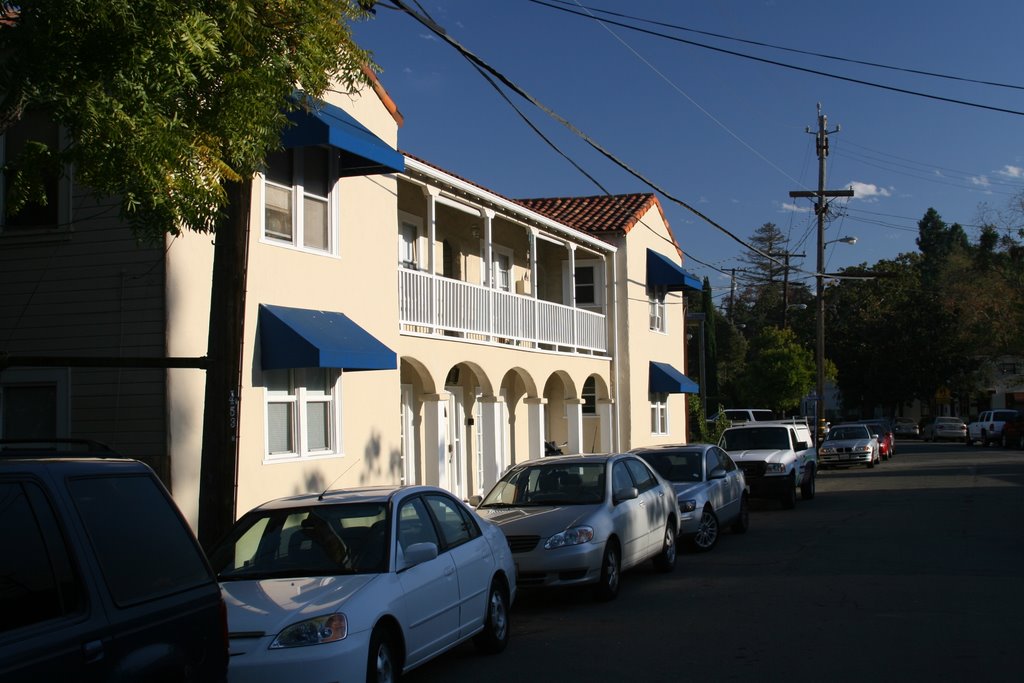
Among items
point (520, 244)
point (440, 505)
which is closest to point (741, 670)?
point (440, 505)

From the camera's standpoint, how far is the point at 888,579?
472 inches

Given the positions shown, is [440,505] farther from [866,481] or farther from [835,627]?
[866,481]

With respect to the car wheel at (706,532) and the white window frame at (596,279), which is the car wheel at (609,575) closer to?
the car wheel at (706,532)

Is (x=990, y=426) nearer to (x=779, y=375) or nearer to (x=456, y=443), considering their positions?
(x=779, y=375)

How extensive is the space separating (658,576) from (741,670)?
17.2 ft

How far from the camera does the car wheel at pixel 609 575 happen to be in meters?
11.3

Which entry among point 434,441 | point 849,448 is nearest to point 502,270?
point 434,441

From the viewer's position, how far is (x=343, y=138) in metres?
13.4

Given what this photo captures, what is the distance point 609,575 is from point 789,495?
35.4ft

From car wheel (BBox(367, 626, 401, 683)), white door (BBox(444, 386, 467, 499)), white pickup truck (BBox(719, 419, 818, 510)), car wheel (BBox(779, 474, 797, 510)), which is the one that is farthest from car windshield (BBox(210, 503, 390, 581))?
car wheel (BBox(779, 474, 797, 510))

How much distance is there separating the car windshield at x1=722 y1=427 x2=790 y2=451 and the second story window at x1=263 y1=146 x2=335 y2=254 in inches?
417

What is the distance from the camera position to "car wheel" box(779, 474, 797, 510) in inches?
829

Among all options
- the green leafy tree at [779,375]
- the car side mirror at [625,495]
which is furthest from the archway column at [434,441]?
the green leafy tree at [779,375]

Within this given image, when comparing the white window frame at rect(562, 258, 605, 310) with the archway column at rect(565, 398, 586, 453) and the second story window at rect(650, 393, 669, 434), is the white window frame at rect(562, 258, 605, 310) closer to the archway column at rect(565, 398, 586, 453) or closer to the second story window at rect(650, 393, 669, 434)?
the archway column at rect(565, 398, 586, 453)
